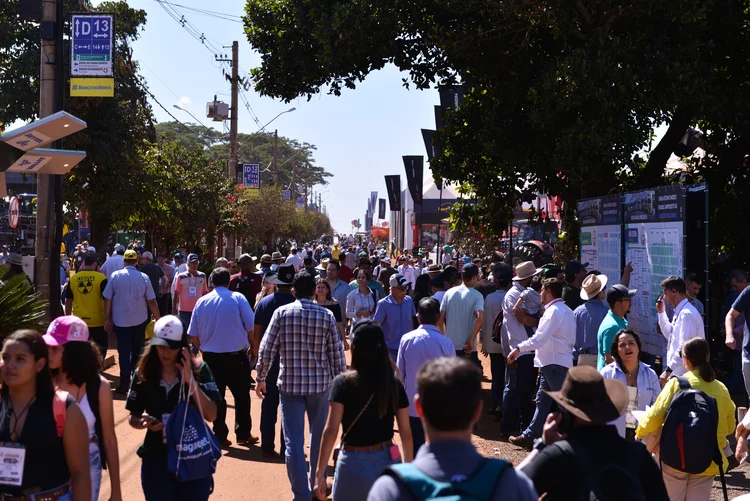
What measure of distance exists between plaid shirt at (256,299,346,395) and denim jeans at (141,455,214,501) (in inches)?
75.3

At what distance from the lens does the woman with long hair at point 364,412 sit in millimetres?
5039

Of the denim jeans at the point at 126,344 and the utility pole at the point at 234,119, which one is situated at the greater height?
the utility pole at the point at 234,119

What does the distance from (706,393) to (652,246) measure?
5.39 meters

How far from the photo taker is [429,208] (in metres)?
48.9

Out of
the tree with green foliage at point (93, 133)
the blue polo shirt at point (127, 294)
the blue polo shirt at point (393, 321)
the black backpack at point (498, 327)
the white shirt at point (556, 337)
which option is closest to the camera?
the white shirt at point (556, 337)

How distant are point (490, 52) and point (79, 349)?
477 inches

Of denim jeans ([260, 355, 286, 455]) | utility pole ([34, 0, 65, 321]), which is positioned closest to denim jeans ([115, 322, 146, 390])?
utility pole ([34, 0, 65, 321])

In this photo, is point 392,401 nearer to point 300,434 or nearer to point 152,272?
point 300,434

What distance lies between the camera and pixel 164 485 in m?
5.10

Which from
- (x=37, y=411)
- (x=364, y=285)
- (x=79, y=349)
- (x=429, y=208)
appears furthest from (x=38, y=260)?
(x=429, y=208)

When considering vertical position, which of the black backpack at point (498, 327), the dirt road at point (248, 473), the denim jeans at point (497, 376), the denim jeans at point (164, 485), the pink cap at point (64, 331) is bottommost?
the dirt road at point (248, 473)

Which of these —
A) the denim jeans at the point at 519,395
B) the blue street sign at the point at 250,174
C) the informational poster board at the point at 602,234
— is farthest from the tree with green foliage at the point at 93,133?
the blue street sign at the point at 250,174

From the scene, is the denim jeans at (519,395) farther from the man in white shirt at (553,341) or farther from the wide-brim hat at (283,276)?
the wide-brim hat at (283,276)

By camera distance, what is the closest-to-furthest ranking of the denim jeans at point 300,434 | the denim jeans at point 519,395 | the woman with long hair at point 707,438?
the woman with long hair at point 707,438 → the denim jeans at point 300,434 → the denim jeans at point 519,395
